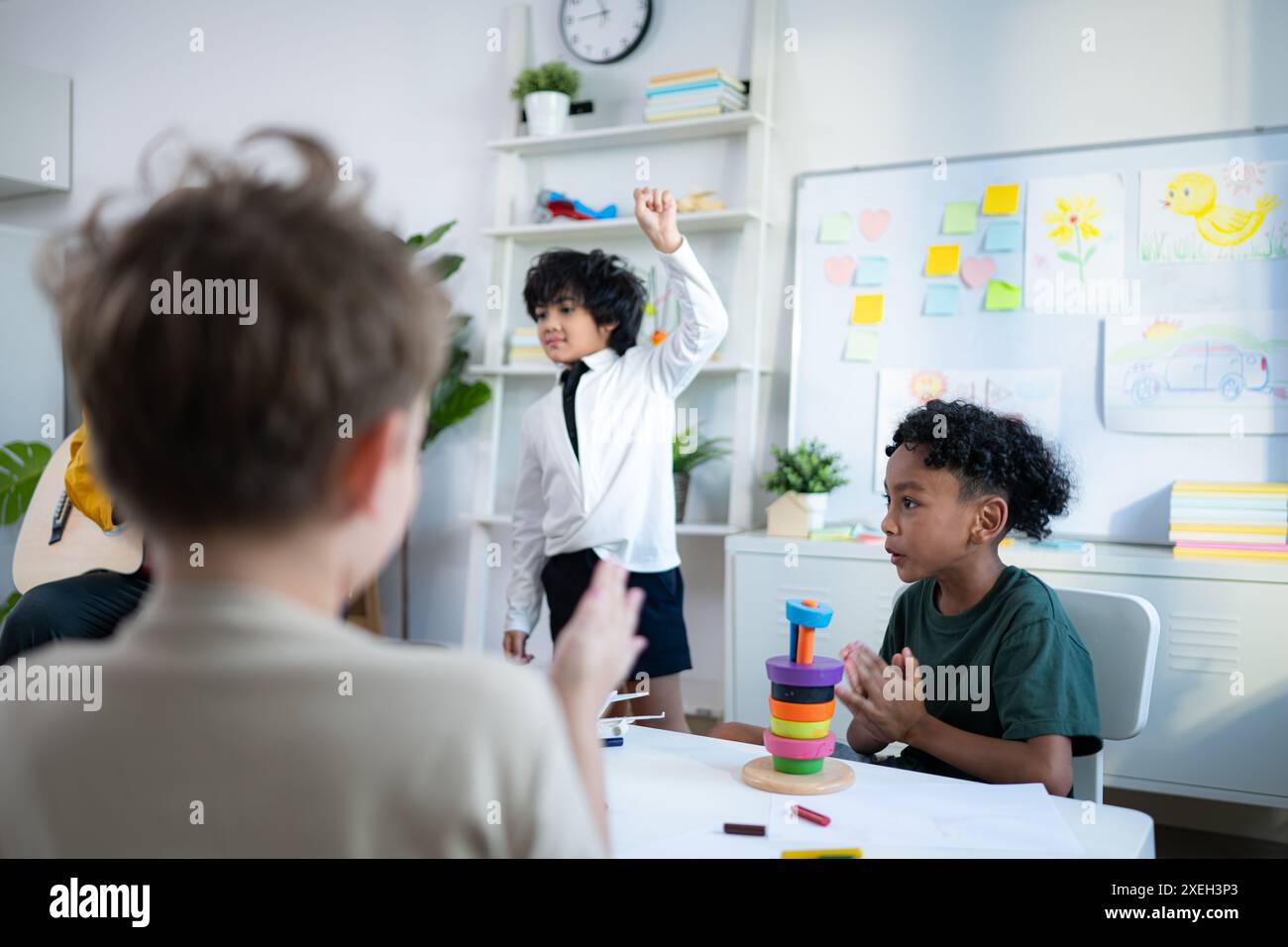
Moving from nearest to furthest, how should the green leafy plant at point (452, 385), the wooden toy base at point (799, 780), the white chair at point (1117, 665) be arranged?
the wooden toy base at point (799, 780) < the white chair at point (1117, 665) < the green leafy plant at point (452, 385)

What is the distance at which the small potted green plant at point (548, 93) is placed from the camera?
3.65 meters

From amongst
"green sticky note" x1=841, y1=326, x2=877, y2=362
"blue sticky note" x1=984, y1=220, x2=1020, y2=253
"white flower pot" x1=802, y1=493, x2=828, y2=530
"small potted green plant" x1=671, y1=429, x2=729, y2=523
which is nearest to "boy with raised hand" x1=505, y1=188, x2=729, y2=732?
"white flower pot" x1=802, y1=493, x2=828, y2=530

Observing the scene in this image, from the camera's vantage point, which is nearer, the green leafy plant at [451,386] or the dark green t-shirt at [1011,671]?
the dark green t-shirt at [1011,671]

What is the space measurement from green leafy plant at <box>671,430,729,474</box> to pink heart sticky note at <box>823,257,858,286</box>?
24.7 inches

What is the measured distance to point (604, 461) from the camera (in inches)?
104

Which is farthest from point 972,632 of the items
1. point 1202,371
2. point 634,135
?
point 634,135

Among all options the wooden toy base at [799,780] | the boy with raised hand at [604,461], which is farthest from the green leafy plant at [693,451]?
the wooden toy base at [799,780]

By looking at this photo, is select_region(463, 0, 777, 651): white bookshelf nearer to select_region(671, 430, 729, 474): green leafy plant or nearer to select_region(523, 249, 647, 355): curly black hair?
select_region(671, 430, 729, 474): green leafy plant

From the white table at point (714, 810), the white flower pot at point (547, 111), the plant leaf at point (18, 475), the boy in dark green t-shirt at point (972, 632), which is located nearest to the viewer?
the white table at point (714, 810)

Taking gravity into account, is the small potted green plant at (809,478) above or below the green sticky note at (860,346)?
below

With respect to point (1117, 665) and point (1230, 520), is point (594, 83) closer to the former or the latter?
point (1230, 520)

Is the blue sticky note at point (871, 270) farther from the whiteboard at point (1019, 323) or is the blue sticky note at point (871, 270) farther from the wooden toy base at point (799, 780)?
the wooden toy base at point (799, 780)

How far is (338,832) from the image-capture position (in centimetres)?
56
